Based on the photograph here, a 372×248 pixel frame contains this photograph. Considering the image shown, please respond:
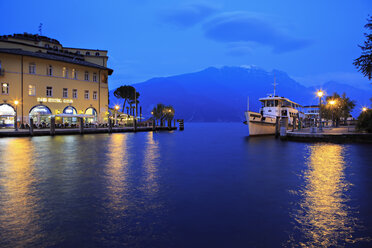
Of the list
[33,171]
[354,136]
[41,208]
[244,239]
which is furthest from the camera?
[354,136]

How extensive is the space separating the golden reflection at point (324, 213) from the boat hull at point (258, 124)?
1122 inches

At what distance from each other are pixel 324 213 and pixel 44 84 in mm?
45460

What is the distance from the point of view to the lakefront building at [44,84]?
132 ft

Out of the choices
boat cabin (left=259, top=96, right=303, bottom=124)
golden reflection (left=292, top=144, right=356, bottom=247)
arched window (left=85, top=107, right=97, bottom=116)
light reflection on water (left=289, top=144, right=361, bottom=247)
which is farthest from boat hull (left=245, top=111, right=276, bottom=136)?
light reflection on water (left=289, top=144, right=361, bottom=247)

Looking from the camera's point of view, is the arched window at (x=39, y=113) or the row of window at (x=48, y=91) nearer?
the row of window at (x=48, y=91)

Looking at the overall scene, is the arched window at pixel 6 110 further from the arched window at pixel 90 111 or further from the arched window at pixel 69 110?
the arched window at pixel 90 111

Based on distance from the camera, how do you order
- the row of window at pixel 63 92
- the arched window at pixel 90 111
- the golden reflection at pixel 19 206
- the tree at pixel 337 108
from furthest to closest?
1. the tree at pixel 337 108
2. the arched window at pixel 90 111
3. the row of window at pixel 63 92
4. the golden reflection at pixel 19 206

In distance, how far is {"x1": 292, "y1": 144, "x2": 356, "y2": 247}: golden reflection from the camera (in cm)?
533

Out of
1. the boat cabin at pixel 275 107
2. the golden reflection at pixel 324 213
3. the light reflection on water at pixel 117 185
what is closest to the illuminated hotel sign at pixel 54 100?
the boat cabin at pixel 275 107

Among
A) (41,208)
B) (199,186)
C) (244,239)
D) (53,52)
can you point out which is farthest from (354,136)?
(53,52)

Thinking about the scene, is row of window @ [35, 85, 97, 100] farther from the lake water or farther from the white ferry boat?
the lake water

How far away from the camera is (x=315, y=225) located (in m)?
5.97

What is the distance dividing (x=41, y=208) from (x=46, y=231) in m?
1.72

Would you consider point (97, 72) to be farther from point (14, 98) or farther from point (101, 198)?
point (101, 198)
